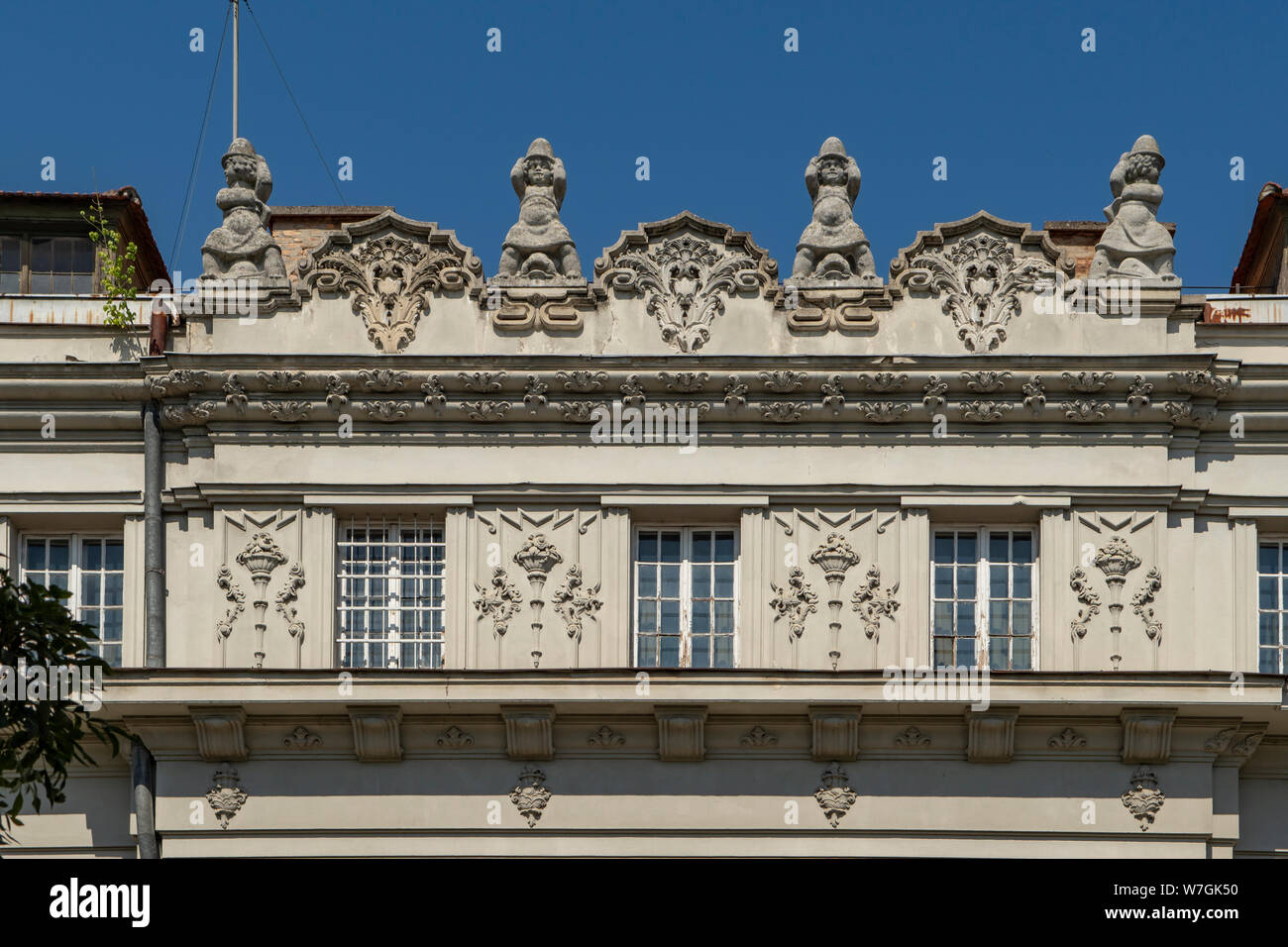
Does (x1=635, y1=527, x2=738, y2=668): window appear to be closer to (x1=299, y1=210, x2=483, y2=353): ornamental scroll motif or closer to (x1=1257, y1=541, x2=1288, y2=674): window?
(x1=299, y1=210, x2=483, y2=353): ornamental scroll motif

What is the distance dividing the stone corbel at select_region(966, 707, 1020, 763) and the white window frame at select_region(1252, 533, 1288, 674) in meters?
3.21

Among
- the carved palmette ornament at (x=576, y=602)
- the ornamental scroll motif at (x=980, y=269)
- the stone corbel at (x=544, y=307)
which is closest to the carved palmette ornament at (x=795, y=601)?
the carved palmette ornament at (x=576, y=602)

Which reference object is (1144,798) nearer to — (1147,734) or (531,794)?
(1147,734)

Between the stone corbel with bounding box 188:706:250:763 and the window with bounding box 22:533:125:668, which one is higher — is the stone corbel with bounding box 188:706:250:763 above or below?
below

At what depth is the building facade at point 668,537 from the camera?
2769cm

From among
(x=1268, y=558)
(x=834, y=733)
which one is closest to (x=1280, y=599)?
(x=1268, y=558)

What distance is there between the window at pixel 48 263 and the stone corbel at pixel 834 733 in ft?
36.0

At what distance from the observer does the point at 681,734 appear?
27.7 metres

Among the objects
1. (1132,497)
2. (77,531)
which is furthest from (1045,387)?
(77,531)

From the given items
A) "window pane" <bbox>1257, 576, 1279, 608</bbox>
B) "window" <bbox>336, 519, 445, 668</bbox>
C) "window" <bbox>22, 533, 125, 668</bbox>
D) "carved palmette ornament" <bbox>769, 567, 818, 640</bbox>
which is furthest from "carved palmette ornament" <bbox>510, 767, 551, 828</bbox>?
"window pane" <bbox>1257, 576, 1279, 608</bbox>

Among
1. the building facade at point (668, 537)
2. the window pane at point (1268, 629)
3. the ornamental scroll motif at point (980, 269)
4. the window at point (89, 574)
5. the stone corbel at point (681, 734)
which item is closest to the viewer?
the stone corbel at point (681, 734)

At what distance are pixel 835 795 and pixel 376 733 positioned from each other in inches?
197

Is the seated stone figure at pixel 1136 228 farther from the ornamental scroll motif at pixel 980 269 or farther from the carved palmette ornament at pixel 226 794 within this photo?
the carved palmette ornament at pixel 226 794

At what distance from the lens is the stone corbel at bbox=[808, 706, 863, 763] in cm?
2755
